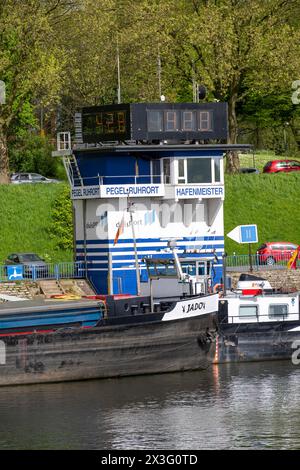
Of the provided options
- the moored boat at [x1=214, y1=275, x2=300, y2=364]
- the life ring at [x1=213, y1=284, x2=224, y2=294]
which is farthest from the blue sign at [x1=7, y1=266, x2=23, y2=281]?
the moored boat at [x1=214, y1=275, x2=300, y2=364]

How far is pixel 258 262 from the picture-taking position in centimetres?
8506

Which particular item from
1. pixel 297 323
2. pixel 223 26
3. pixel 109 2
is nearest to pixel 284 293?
pixel 297 323

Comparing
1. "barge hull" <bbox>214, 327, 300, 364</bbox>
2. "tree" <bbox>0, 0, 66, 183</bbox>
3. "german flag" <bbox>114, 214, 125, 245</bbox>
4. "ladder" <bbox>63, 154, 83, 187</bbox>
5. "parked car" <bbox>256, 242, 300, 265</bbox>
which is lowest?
"barge hull" <bbox>214, 327, 300, 364</bbox>

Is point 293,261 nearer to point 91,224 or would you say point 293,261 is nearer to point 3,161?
point 91,224

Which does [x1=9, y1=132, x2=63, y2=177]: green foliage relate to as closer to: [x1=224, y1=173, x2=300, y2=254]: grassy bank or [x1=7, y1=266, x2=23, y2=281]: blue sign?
[x1=224, y1=173, x2=300, y2=254]: grassy bank

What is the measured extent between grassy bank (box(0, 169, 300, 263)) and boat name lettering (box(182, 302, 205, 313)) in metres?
27.8

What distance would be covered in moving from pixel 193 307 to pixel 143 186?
11.1m

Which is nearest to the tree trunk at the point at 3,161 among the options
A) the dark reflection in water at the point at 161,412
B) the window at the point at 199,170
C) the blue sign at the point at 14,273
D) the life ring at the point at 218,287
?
the blue sign at the point at 14,273

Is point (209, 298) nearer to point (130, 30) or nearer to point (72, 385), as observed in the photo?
point (72, 385)

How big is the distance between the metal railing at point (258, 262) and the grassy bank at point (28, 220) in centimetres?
1212

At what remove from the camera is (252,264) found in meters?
84.3

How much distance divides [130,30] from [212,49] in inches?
302

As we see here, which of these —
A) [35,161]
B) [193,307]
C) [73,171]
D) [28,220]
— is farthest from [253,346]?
[35,161]

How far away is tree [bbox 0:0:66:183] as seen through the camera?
98.1 meters
